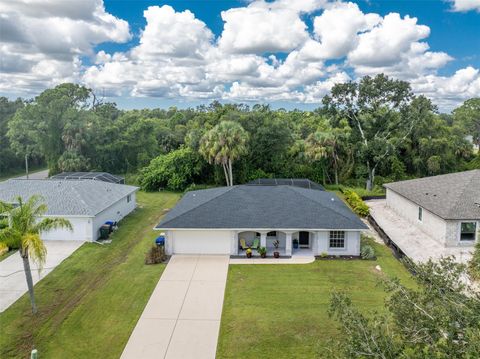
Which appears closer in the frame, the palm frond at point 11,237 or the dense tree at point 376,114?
the palm frond at point 11,237

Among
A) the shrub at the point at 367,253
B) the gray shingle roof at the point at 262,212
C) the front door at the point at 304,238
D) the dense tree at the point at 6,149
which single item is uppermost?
the dense tree at the point at 6,149

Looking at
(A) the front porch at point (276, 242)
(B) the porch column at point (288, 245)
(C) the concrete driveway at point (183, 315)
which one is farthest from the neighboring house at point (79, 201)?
(B) the porch column at point (288, 245)

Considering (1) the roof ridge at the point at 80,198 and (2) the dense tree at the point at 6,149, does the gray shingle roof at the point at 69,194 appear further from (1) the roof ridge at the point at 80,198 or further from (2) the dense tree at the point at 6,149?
(2) the dense tree at the point at 6,149

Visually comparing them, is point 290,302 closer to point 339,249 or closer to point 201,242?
point 339,249

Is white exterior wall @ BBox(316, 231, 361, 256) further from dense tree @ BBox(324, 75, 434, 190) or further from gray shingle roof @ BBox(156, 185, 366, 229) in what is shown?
dense tree @ BBox(324, 75, 434, 190)

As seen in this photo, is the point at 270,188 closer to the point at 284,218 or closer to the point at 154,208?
the point at 284,218

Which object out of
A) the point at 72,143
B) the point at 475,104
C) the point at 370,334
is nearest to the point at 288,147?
the point at 72,143
